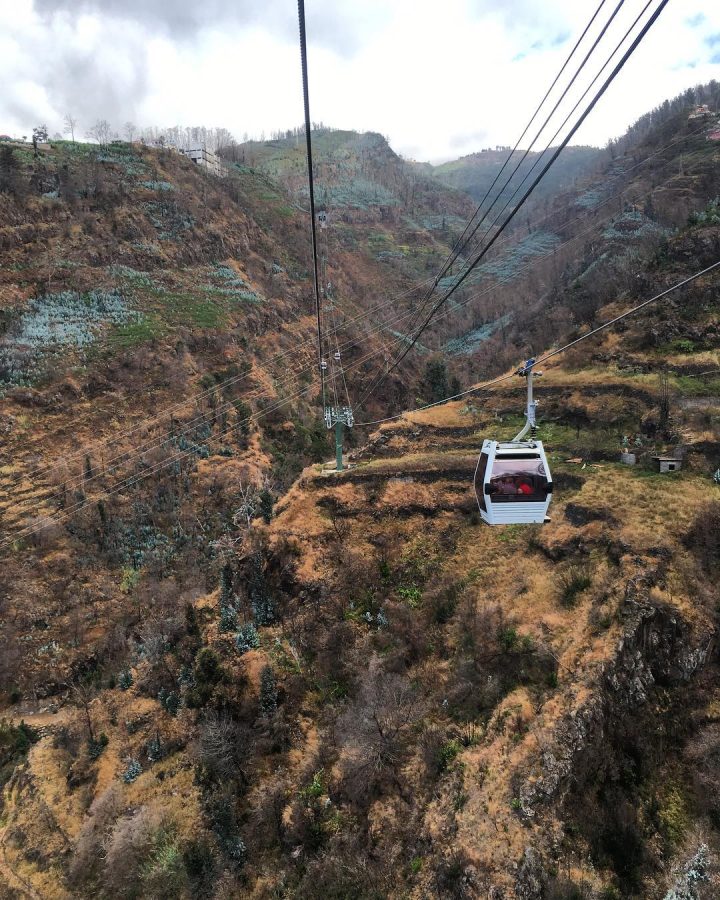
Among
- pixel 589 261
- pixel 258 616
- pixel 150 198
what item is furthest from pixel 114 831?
pixel 589 261

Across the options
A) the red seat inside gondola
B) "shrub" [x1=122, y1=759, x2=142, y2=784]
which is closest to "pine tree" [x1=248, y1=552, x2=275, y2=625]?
"shrub" [x1=122, y1=759, x2=142, y2=784]

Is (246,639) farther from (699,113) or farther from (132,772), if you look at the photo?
(699,113)

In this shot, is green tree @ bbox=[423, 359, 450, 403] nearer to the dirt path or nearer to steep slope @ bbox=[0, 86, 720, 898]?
steep slope @ bbox=[0, 86, 720, 898]

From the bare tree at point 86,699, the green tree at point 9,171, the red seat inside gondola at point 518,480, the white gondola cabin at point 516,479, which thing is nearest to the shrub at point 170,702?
the bare tree at point 86,699

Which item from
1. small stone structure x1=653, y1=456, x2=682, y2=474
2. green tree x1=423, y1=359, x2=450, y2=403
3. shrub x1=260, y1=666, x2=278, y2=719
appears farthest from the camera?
green tree x1=423, y1=359, x2=450, y2=403

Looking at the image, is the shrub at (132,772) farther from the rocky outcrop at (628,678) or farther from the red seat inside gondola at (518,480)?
the red seat inside gondola at (518,480)

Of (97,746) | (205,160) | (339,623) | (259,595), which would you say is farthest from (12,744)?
(205,160)
